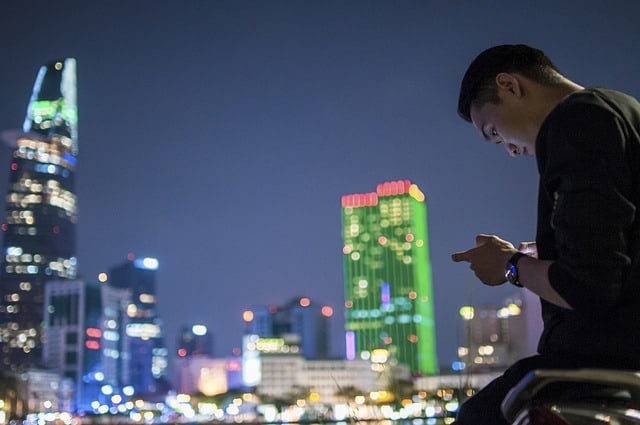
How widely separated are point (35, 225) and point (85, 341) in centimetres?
1698

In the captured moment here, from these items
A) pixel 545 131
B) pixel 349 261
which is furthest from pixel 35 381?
pixel 545 131

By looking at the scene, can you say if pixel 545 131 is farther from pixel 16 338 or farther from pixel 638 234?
pixel 16 338

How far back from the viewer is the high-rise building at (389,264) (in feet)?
322

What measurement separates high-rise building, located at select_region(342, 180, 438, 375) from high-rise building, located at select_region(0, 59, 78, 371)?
40.9m

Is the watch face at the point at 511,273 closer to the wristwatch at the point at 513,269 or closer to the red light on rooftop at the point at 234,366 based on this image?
the wristwatch at the point at 513,269

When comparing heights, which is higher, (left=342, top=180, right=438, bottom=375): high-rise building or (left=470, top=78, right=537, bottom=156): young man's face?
(left=342, top=180, right=438, bottom=375): high-rise building

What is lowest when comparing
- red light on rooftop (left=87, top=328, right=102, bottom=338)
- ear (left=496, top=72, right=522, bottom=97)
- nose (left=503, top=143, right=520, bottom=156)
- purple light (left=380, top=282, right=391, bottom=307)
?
nose (left=503, top=143, right=520, bottom=156)

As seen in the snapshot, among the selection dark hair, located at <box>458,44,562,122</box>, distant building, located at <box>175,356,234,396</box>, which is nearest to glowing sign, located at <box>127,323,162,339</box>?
distant building, located at <box>175,356,234,396</box>

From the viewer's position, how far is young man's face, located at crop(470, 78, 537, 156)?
0.92 m

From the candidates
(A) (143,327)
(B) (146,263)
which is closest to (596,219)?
(A) (143,327)

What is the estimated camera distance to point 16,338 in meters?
84.9

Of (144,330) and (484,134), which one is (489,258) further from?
(144,330)

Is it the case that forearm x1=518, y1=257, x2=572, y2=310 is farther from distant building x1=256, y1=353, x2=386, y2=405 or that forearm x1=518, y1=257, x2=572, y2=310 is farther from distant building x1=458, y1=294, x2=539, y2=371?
distant building x1=256, y1=353, x2=386, y2=405

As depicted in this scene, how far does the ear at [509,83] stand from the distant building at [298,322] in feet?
354
